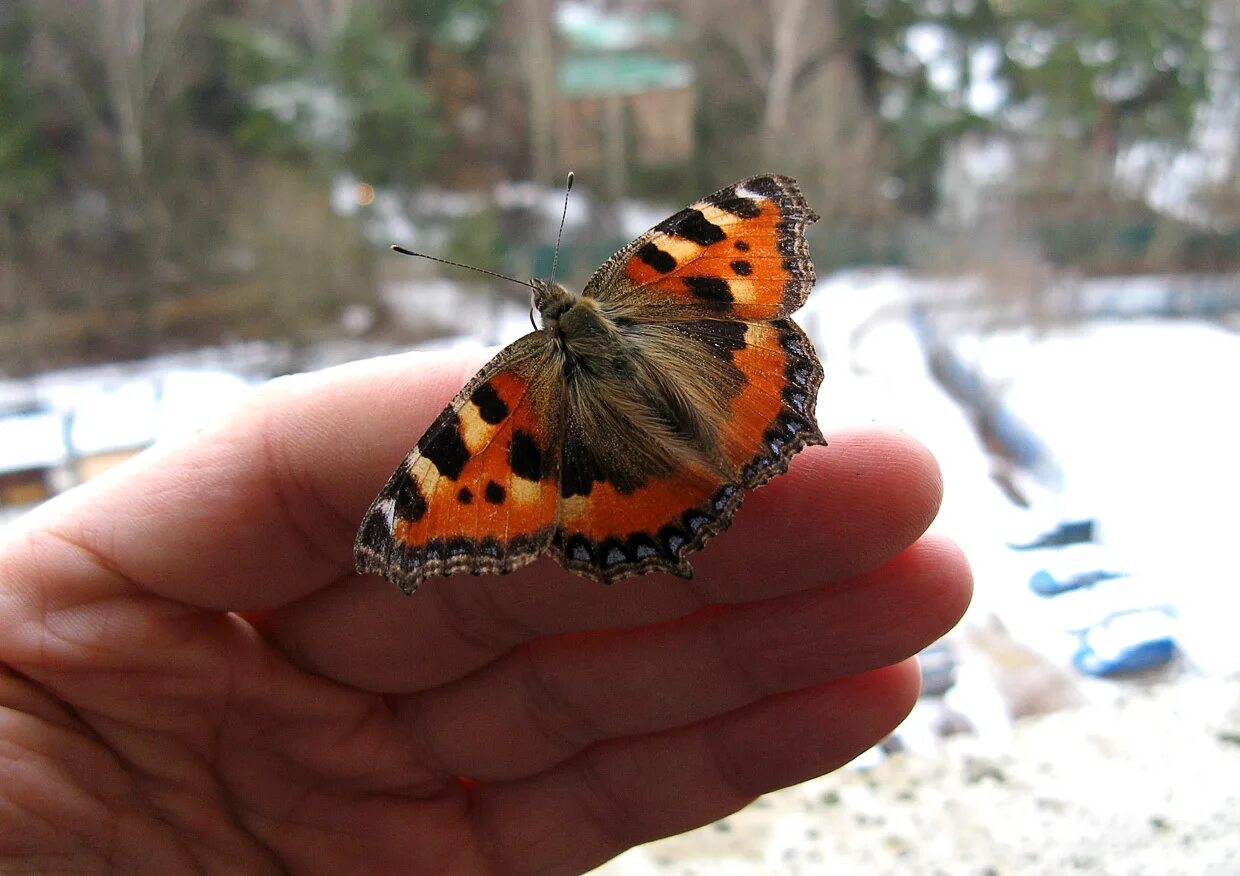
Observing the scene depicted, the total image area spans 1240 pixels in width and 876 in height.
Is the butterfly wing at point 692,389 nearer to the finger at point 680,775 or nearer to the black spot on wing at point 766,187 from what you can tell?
the black spot on wing at point 766,187

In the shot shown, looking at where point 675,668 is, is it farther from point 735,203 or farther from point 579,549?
point 735,203

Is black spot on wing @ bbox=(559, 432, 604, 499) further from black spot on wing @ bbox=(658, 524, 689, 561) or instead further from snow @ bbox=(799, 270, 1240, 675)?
snow @ bbox=(799, 270, 1240, 675)

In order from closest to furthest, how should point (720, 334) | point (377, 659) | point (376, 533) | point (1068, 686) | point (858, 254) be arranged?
1. point (376, 533)
2. point (720, 334)
3. point (377, 659)
4. point (1068, 686)
5. point (858, 254)

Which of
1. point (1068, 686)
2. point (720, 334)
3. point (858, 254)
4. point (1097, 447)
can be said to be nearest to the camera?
point (720, 334)

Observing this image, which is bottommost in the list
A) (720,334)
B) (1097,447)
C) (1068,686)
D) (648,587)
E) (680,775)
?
(1068,686)

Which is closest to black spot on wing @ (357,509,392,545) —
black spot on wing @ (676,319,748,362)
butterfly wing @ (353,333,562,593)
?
butterfly wing @ (353,333,562,593)

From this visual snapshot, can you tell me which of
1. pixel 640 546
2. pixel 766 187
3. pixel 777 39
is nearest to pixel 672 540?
pixel 640 546

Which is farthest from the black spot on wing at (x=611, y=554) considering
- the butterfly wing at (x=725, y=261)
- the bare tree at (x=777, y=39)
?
the bare tree at (x=777, y=39)

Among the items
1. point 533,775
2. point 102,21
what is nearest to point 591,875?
point 533,775
